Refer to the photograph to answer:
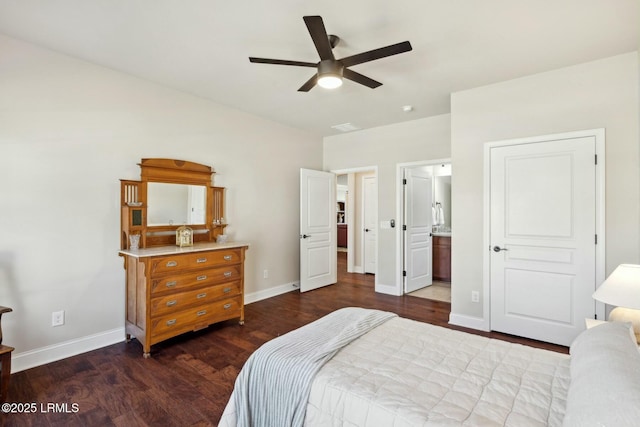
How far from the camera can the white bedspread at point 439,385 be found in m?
1.11

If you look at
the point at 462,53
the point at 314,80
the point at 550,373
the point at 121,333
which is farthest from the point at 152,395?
the point at 462,53

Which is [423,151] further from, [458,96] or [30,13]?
[30,13]

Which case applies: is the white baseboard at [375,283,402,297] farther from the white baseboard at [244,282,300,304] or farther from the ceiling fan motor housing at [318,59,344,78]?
the ceiling fan motor housing at [318,59,344,78]

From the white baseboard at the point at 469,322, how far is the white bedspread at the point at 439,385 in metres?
1.83

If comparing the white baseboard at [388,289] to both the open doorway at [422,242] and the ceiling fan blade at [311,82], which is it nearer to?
the open doorway at [422,242]

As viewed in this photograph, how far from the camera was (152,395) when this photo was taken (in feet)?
7.11


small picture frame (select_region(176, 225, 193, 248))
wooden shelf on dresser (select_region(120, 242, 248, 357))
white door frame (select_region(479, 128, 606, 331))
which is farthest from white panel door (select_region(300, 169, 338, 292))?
white door frame (select_region(479, 128, 606, 331))

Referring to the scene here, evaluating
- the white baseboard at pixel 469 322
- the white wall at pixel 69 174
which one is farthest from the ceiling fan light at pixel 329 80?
the white baseboard at pixel 469 322

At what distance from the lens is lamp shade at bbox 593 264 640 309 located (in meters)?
1.52

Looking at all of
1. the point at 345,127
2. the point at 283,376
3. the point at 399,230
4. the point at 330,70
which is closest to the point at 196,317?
the point at 283,376

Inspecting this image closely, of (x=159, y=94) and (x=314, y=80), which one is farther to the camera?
(x=159, y=94)

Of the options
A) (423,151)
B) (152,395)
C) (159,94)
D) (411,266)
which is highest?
(159,94)

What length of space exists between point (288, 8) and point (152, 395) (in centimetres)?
278

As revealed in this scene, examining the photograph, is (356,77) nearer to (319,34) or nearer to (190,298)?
(319,34)
